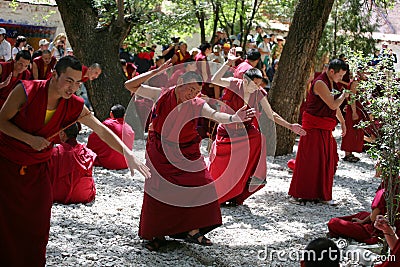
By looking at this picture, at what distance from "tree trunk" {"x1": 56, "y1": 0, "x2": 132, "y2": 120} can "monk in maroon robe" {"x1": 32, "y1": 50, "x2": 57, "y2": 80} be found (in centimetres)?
116

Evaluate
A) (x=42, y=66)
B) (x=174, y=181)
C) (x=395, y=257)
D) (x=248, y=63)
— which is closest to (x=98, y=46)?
(x=42, y=66)

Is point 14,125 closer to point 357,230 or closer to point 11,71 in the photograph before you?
point 357,230

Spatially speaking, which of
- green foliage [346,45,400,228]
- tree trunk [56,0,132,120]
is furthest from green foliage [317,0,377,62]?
green foliage [346,45,400,228]

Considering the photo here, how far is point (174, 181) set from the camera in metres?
5.18

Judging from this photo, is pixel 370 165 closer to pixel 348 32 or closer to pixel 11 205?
pixel 348 32

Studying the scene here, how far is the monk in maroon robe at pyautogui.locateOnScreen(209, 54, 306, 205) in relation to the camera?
6793mm

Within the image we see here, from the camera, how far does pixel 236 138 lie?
6.79 m

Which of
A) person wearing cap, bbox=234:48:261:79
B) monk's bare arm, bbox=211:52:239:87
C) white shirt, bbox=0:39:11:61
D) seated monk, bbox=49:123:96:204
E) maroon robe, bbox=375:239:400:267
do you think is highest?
person wearing cap, bbox=234:48:261:79

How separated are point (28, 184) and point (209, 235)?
2.14 m

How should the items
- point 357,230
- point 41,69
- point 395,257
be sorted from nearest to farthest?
point 395,257 → point 357,230 → point 41,69

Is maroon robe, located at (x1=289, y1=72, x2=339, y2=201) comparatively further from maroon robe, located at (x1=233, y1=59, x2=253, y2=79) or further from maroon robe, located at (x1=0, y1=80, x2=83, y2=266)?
maroon robe, located at (x1=0, y1=80, x2=83, y2=266)

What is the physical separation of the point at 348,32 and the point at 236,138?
31.7ft

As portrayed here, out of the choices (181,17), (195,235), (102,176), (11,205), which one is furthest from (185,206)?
(181,17)

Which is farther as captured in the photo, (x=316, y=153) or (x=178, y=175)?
(x=316, y=153)
